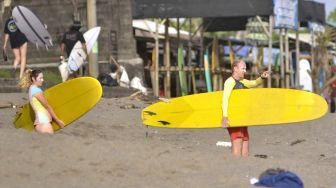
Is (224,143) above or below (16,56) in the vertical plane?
below

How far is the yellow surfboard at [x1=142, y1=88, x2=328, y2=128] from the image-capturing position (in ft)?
33.4

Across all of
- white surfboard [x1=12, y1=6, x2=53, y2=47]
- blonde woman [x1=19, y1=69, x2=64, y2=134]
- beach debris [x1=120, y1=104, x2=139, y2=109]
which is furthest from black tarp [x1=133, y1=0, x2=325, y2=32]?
blonde woman [x1=19, y1=69, x2=64, y2=134]

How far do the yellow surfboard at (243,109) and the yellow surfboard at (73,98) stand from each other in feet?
2.53

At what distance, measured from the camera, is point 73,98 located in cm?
1061

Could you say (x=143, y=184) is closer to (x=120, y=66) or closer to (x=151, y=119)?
(x=151, y=119)

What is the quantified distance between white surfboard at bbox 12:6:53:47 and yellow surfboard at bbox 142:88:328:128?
5.76 meters

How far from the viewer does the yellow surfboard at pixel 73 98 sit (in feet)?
34.3

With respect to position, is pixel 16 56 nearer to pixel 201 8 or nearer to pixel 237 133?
pixel 201 8

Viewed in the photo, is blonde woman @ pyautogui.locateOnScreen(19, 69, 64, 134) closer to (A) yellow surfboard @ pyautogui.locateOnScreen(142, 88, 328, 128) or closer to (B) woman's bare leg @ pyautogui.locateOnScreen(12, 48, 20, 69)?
(A) yellow surfboard @ pyautogui.locateOnScreen(142, 88, 328, 128)

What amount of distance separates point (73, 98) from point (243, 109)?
2.28 meters

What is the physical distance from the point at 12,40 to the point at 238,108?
21.4ft

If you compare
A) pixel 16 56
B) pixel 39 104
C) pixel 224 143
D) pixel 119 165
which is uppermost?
pixel 16 56

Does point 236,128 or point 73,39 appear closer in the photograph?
point 236,128

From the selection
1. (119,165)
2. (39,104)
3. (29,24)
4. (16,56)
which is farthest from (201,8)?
(119,165)
